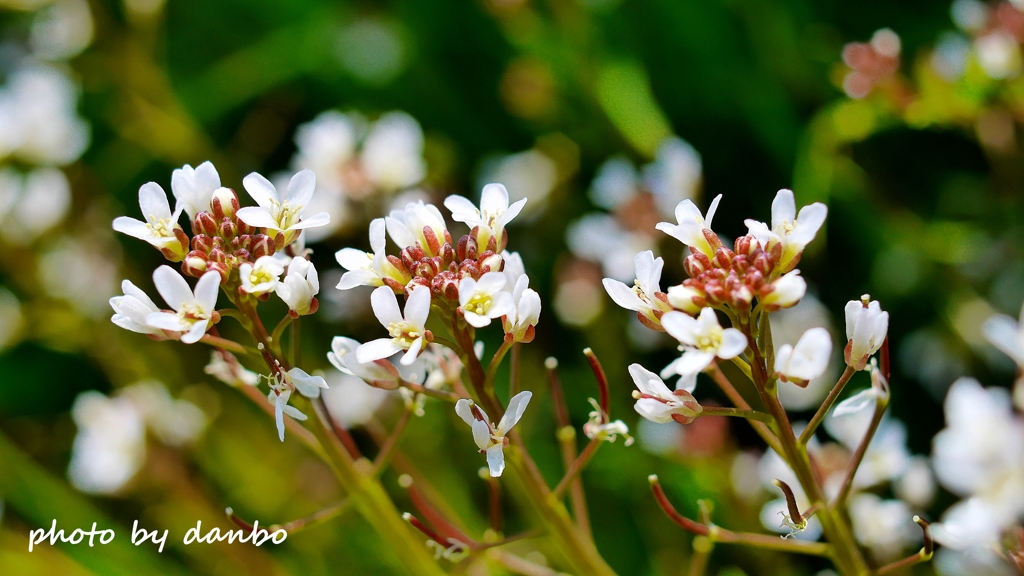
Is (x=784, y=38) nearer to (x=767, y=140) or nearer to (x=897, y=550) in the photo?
(x=767, y=140)

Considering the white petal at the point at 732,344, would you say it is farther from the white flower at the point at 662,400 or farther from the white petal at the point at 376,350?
the white petal at the point at 376,350

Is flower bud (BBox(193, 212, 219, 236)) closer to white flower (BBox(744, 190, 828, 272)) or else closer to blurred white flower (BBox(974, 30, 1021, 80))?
white flower (BBox(744, 190, 828, 272))

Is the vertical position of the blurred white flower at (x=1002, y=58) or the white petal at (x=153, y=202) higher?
the blurred white flower at (x=1002, y=58)

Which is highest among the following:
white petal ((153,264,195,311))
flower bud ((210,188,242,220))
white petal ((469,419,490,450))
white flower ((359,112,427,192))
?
flower bud ((210,188,242,220))

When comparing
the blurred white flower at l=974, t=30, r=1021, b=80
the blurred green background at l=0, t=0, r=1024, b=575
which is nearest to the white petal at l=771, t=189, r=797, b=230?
the blurred green background at l=0, t=0, r=1024, b=575

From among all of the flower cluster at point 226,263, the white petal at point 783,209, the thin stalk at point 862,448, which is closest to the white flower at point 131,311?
the flower cluster at point 226,263

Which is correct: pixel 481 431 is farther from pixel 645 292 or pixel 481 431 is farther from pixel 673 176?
pixel 673 176
